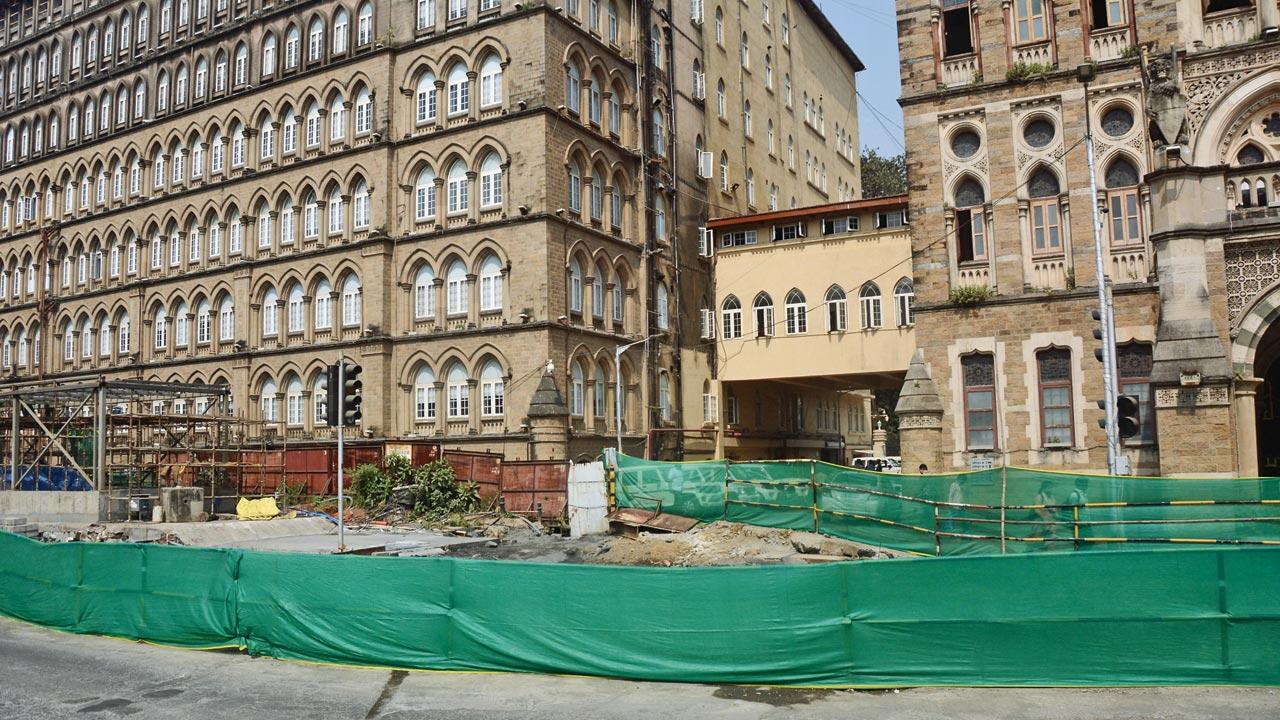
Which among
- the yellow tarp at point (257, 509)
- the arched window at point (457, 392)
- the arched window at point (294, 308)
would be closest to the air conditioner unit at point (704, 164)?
the arched window at point (457, 392)

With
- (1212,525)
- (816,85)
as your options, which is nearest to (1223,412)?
(1212,525)

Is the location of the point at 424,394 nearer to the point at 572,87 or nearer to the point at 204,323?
the point at 572,87

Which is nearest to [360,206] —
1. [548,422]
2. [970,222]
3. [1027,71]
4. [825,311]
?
[548,422]

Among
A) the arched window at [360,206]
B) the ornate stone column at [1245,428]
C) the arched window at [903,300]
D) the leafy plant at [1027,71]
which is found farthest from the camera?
the arched window at [360,206]

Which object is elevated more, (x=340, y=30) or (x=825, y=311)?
(x=340, y=30)

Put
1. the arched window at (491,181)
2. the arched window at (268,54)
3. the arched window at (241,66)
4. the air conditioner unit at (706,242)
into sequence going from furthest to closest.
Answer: the arched window at (241,66) → the arched window at (268,54) → the air conditioner unit at (706,242) → the arched window at (491,181)

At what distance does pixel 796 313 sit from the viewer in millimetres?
42188

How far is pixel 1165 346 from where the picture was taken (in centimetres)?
2666

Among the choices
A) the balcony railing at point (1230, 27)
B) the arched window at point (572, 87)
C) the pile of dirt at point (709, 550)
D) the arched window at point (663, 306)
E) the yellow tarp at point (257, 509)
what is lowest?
the pile of dirt at point (709, 550)

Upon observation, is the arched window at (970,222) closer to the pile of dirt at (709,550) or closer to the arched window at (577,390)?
the pile of dirt at (709,550)

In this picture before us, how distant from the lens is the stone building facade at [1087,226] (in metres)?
→ 26.5

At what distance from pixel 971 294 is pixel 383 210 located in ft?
73.9

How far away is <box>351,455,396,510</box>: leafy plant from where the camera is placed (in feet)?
114

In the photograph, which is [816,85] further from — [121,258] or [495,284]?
[121,258]
